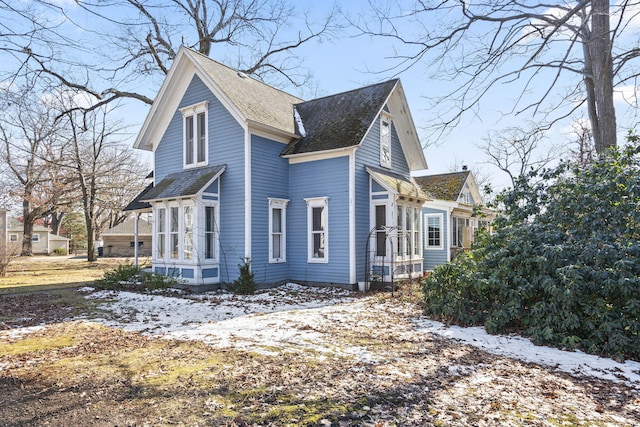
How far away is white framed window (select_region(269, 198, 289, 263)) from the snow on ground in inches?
72.0

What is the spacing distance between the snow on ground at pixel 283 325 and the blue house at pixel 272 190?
1594 millimetres

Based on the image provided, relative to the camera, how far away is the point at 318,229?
13.7m

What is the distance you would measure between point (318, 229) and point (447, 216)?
8.41 metres

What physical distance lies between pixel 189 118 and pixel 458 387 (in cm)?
1305

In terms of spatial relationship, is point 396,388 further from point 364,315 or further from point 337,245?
point 337,245

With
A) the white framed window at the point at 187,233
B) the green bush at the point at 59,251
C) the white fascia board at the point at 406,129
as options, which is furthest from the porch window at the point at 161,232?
the green bush at the point at 59,251

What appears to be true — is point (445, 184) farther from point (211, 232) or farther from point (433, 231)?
point (211, 232)

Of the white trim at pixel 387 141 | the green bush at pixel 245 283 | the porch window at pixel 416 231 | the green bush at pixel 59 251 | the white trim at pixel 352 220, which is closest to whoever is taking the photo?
the green bush at pixel 245 283

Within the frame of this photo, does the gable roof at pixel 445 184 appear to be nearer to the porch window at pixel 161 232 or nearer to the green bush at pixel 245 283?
the green bush at pixel 245 283

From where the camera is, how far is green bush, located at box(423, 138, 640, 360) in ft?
20.7

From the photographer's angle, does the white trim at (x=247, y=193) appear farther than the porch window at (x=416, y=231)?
No

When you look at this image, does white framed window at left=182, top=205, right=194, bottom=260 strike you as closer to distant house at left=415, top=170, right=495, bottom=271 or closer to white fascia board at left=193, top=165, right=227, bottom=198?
white fascia board at left=193, top=165, right=227, bottom=198

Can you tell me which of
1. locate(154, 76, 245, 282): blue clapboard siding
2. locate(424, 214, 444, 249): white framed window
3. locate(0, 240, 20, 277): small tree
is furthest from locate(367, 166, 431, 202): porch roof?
locate(0, 240, 20, 277): small tree

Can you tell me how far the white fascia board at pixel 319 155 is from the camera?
1292cm
